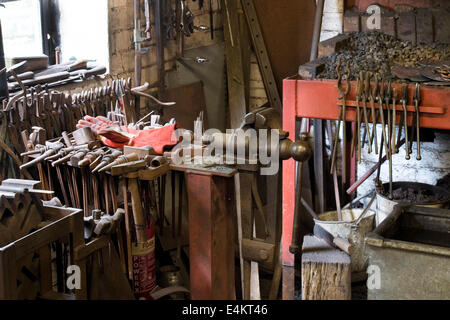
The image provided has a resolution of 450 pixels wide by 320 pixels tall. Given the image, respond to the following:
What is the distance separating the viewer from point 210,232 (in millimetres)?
2984

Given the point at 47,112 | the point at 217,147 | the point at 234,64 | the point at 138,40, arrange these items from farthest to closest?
1. the point at 234,64
2. the point at 138,40
3. the point at 47,112
4. the point at 217,147

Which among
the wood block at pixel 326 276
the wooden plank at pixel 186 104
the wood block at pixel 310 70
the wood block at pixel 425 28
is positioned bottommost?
the wood block at pixel 326 276

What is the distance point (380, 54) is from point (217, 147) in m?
1.92

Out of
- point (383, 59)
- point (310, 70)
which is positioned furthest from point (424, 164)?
point (310, 70)

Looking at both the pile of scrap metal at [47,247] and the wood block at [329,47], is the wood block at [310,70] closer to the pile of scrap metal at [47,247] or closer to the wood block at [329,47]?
the wood block at [329,47]

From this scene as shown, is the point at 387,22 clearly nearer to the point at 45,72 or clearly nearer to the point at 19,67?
the point at 45,72

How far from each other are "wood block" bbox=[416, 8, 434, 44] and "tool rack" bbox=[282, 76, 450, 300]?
3.13ft

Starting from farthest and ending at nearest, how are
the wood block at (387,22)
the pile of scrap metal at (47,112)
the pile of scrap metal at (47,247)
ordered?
the wood block at (387,22) → the pile of scrap metal at (47,112) → the pile of scrap metal at (47,247)

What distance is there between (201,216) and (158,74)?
2082 millimetres

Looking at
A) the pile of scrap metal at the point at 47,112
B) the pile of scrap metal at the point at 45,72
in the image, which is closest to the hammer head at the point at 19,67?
the pile of scrap metal at the point at 45,72

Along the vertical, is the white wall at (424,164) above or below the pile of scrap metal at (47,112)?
below

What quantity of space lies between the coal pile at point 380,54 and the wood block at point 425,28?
0.11m

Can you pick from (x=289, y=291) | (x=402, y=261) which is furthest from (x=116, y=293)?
(x=402, y=261)

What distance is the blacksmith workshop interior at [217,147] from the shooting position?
278cm
